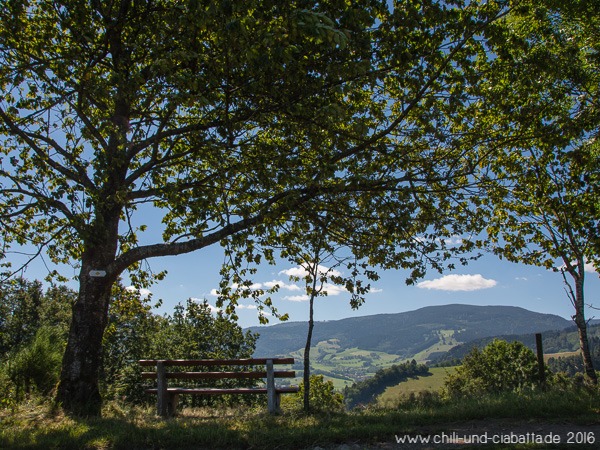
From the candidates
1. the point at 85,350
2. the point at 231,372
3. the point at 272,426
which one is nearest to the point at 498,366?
the point at 231,372

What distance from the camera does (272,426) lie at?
25.3ft

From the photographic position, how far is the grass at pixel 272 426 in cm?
655

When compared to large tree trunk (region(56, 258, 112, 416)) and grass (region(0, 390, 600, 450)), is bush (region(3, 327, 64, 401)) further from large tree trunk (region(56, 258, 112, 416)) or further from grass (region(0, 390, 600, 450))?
grass (region(0, 390, 600, 450))

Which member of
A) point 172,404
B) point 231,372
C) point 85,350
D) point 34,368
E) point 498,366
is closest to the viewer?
point 85,350

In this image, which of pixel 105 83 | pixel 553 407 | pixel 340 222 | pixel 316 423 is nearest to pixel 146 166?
pixel 105 83

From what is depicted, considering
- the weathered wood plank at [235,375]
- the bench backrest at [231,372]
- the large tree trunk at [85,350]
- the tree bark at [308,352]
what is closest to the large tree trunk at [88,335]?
the large tree trunk at [85,350]

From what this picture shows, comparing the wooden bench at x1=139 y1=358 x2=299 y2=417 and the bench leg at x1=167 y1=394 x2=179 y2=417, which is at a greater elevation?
the wooden bench at x1=139 y1=358 x2=299 y2=417

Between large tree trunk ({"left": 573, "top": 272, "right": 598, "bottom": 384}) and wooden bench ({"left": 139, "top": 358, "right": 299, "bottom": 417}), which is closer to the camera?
wooden bench ({"left": 139, "top": 358, "right": 299, "bottom": 417})

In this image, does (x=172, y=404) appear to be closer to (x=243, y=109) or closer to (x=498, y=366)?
(x=243, y=109)

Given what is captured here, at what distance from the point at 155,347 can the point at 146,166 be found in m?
34.8

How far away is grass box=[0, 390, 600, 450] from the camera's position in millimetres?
6551

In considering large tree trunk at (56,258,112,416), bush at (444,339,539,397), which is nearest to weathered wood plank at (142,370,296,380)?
large tree trunk at (56,258,112,416)

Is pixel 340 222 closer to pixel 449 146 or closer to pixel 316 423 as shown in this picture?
pixel 449 146

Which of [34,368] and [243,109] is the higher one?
[243,109]
